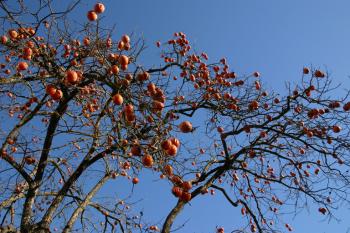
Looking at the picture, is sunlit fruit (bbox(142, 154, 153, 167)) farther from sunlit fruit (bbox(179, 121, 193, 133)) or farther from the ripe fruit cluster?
sunlit fruit (bbox(179, 121, 193, 133))

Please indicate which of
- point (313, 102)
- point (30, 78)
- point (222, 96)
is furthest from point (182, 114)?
point (30, 78)

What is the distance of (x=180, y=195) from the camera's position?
9.97ft

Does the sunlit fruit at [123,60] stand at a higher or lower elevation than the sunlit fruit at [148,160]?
higher

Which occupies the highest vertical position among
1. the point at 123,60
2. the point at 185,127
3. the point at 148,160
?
the point at 123,60

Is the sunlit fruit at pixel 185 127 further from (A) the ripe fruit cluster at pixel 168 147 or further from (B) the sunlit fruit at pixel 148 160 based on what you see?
(B) the sunlit fruit at pixel 148 160

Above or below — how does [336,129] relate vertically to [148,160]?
above

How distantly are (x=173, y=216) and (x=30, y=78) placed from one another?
264cm

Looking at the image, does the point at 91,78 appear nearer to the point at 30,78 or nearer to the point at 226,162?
the point at 30,78

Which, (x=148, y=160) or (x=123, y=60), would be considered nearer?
(x=148, y=160)

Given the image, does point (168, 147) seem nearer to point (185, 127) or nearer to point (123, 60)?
point (185, 127)

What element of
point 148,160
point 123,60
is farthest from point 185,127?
point 123,60

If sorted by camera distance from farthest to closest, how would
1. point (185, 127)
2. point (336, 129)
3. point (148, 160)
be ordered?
point (336, 129), point (185, 127), point (148, 160)

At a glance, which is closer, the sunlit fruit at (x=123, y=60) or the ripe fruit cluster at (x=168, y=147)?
the ripe fruit cluster at (x=168, y=147)

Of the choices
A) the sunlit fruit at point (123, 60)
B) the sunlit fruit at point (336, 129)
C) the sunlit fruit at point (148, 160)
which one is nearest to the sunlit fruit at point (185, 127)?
the sunlit fruit at point (148, 160)
